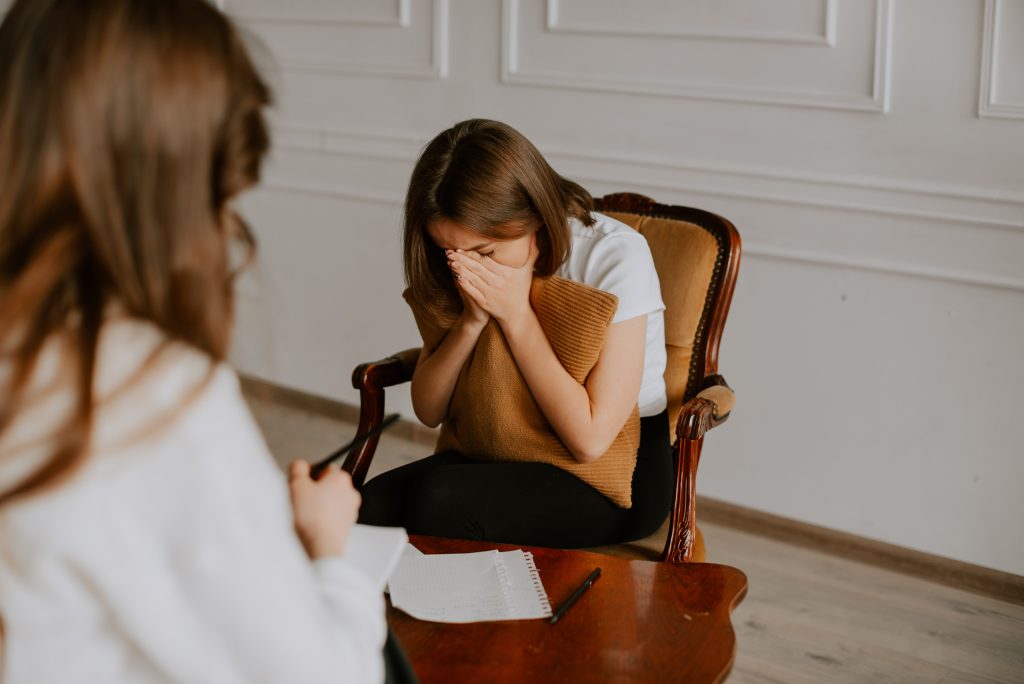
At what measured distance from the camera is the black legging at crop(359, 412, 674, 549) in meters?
1.75

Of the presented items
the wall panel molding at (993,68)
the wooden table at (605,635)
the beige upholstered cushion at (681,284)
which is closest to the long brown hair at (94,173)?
the wooden table at (605,635)

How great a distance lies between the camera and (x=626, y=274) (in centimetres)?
188

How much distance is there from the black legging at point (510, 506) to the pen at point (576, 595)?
289 millimetres

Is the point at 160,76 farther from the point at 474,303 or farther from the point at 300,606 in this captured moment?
the point at 474,303

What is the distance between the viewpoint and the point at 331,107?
354 centimetres

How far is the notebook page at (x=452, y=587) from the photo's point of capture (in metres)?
1.38

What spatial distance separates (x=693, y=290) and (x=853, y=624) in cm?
89

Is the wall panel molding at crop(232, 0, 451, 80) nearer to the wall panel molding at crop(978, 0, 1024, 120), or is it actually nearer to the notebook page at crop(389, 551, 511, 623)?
the wall panel molding at crop(978, 0, 1024, 120)

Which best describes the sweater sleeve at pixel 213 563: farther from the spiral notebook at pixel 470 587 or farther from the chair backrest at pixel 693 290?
the chair backrest at pixel 693 290

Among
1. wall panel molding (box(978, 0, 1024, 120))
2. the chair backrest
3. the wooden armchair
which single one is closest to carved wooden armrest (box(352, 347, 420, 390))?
the wooden armchair

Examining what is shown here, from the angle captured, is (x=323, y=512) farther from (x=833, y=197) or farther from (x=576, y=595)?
(x=833, y=197)

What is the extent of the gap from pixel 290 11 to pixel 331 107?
1.24 ft

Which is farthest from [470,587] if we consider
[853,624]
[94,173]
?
[853,624]

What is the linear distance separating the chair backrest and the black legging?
273 mm
